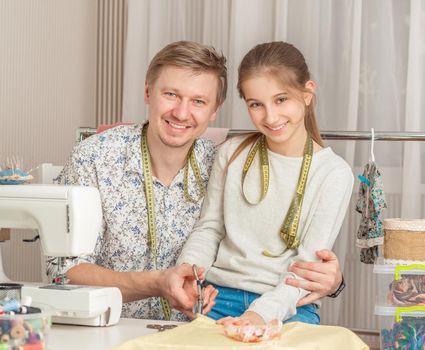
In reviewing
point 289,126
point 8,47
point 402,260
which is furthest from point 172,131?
point 8,47

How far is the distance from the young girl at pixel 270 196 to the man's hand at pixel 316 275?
0.10 feet

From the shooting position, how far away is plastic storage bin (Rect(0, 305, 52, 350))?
130cm

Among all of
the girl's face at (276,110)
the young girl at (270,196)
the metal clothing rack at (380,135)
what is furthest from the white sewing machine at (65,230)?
the metal clothing rack at (380,135)

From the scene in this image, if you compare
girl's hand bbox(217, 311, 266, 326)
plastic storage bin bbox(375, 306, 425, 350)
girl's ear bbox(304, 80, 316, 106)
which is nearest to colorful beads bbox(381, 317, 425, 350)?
plastic storage bin bbox(375, 306, 425, 350)

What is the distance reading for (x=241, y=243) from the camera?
2.10m

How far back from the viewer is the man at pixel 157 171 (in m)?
2.17

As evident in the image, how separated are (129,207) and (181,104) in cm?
30

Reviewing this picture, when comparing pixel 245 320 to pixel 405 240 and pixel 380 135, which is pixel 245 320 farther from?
pixel 380 135

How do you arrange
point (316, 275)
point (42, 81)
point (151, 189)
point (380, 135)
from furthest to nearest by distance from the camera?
point (42, 81)
point (380, 135)
point (151, 189)
point (316, 275)

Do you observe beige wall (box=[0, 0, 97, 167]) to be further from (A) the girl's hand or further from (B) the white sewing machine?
(A) the girl's hand

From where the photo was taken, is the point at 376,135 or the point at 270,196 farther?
the point at 376,135

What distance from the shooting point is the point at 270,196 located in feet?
7.00

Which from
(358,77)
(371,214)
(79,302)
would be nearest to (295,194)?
(371,214)

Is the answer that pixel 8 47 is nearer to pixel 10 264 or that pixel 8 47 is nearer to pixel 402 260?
pixel 10 264
